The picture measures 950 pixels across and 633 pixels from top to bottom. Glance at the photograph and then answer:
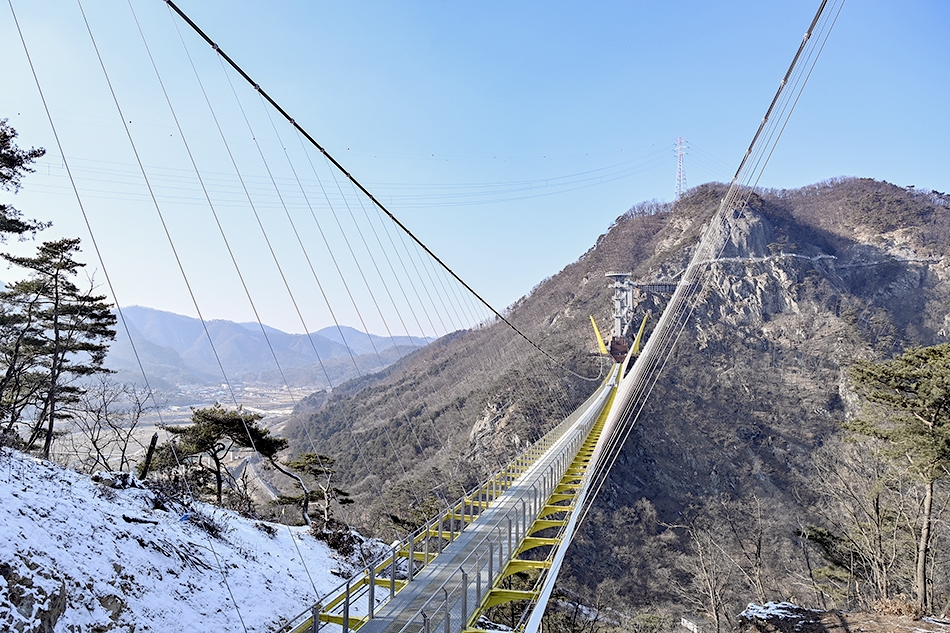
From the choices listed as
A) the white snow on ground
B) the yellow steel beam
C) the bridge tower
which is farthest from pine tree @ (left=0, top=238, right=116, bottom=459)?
the bridge tower

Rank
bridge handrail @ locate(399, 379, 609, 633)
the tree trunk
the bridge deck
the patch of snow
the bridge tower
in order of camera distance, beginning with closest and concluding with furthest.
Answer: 1. bridge handrail @ locate(399, 379, 609, 633)
2. the bridge deck
3. the patch of snow
4. the tree trunk
5. the bridge tower

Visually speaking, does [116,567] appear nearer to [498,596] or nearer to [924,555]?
[498,596]

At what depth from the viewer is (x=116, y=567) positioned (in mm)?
6379

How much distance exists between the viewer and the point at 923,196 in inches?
3479

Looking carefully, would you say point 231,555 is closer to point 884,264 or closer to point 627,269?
point 627,269

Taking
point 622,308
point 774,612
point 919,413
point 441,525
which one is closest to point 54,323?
point 441,525

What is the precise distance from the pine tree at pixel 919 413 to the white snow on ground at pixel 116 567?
14053 millimetres

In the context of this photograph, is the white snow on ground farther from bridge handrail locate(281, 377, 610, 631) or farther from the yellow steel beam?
the yellow steel beam

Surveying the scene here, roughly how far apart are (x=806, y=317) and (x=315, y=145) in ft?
215

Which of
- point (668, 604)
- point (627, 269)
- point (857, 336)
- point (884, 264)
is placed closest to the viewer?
point (668, 604)

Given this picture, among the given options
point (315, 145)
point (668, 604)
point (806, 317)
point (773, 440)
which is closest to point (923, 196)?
point (806, 317)

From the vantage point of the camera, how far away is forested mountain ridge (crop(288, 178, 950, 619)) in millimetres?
28297

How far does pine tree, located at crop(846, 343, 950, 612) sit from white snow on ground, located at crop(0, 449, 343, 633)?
46.1 feet

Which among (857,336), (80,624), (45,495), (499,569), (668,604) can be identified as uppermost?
(45,495)
